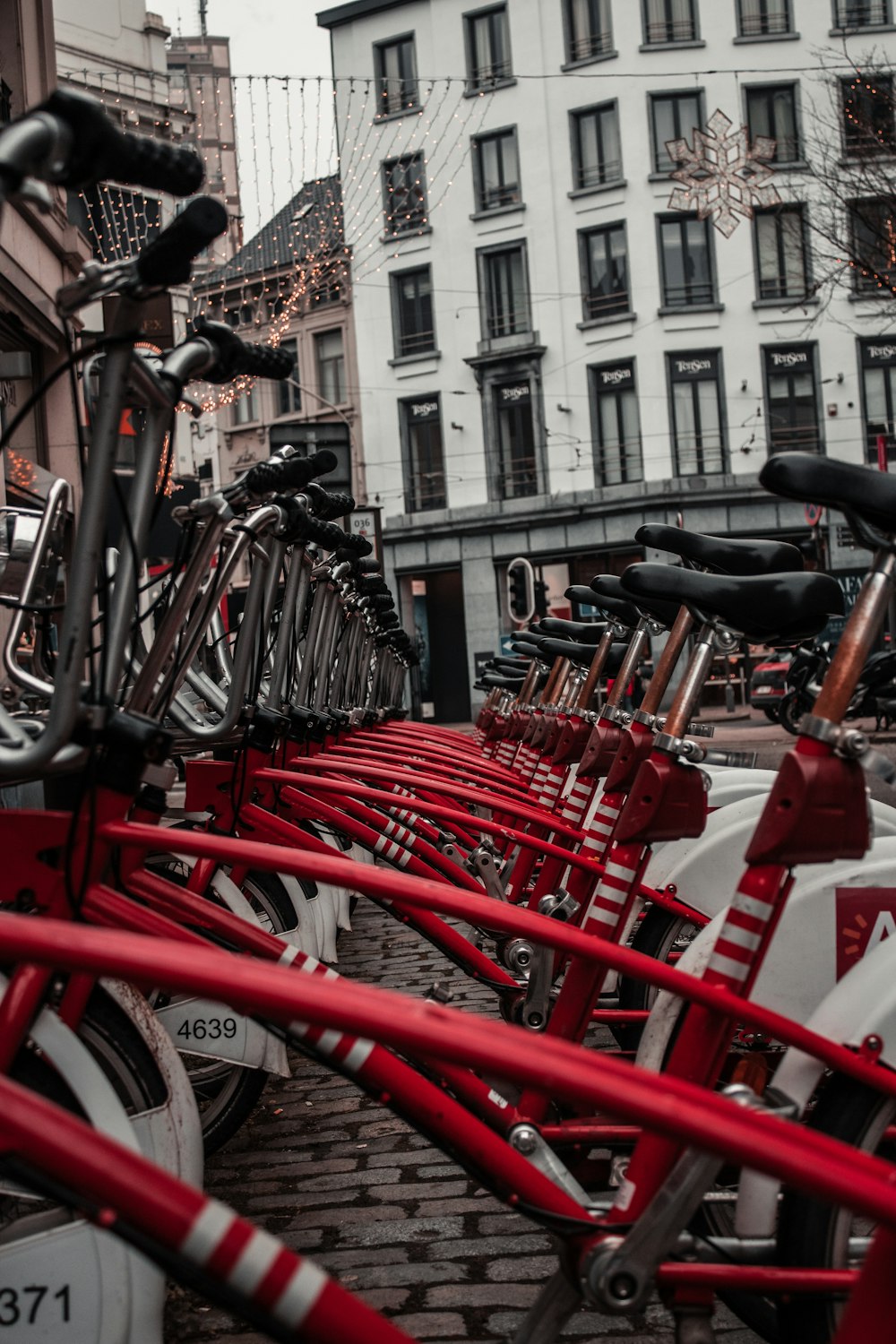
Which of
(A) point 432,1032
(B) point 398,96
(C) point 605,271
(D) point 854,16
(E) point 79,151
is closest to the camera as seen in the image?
(A) point 432,1032

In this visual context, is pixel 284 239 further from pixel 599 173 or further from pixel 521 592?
pixel 521 592

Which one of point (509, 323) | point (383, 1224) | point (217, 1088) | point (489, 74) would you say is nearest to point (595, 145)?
point (489, 74)

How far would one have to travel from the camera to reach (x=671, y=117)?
110 feet

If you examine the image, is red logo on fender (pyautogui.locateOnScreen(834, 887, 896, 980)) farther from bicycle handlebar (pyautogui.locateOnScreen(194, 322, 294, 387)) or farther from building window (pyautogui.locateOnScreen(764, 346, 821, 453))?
building window (pyautogui.locateOnScreen(764, 346, 821, 453))

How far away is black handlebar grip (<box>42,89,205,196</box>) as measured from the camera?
1.73m

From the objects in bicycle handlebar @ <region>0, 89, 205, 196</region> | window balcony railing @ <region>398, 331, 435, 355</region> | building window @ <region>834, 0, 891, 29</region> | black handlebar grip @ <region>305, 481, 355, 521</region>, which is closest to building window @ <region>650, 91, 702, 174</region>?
building window @ <region>834, 0, 891, 29</region>

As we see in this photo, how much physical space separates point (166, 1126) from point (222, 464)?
141 feet

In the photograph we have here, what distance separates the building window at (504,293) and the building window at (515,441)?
1.40m

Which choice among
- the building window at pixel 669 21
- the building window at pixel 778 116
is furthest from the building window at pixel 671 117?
the building window at pixel 669 21

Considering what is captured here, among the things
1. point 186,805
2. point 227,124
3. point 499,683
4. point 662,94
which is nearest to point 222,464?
point 662,94

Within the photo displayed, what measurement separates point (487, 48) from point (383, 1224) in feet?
120

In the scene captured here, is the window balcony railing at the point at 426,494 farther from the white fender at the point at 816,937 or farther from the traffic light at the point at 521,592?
the white fender at the point at 816,937

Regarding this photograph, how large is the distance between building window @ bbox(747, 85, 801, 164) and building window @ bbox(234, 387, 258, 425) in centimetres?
1651

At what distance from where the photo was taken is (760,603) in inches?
117
